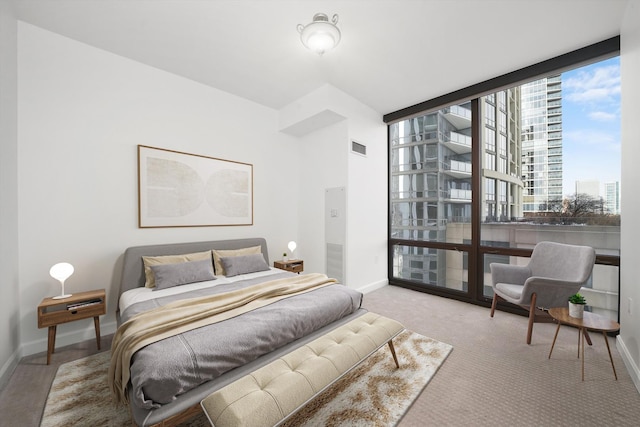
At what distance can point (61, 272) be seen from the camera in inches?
93.0

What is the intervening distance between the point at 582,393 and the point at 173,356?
2801 millimetres

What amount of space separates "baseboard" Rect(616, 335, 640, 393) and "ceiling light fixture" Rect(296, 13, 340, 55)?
11.9ft

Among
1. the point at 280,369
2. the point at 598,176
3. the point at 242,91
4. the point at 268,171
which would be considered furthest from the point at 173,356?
the point at 598,176

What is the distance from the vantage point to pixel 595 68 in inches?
112

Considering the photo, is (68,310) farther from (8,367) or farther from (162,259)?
(162,259)

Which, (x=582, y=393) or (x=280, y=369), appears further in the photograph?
(x=582, y=393)

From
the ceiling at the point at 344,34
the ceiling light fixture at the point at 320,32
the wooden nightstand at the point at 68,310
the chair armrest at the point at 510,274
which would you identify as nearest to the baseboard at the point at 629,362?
the chair armrest at the point at 510,274

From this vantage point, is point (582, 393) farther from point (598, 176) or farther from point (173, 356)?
point (173, 356)

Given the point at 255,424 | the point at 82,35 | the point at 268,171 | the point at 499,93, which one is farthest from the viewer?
the point at 268,171

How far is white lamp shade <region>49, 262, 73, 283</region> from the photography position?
2.34 meters

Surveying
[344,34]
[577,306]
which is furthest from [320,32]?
[577,306]

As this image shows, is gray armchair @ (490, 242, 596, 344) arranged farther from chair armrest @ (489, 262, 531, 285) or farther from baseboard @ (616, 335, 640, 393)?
baseboard @ (616, 335, 640, 393)

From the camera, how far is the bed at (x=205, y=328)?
4.41 ft

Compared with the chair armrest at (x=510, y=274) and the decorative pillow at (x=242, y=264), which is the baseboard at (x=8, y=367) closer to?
→ the decorative pillow at (x=242, y=264)
